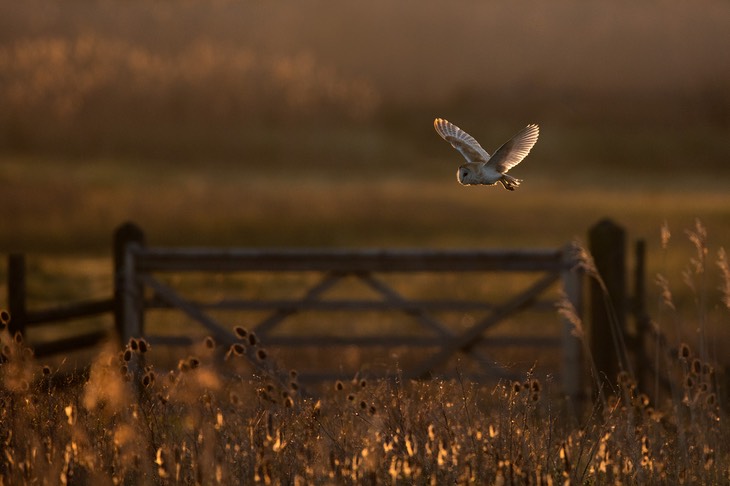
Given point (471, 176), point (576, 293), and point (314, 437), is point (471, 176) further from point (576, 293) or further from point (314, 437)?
point (576, 293)

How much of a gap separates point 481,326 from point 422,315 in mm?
513

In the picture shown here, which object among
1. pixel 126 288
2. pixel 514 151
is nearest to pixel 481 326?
pixel 126 288

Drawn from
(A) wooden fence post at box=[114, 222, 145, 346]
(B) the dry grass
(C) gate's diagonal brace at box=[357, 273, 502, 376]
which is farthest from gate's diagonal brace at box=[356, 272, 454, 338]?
(B) the dry grass

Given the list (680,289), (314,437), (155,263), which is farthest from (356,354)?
(680,289)

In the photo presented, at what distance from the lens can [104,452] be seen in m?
5.22

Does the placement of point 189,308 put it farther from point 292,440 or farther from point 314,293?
point 292,440

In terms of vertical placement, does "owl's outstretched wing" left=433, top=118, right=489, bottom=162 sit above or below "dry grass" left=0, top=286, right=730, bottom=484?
above

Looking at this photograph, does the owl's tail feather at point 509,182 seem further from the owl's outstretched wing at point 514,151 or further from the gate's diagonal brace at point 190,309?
the gate's diagonal brace at point 190,309

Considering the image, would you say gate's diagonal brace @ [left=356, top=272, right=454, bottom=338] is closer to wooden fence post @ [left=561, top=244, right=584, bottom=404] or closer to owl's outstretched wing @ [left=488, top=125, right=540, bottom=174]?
wooden fence post @ [left=561, top=244, right=584, bottom=404]

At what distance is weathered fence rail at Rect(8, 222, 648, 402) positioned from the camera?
873 cm

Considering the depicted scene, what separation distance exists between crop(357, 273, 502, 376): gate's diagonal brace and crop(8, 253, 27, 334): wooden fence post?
275 cm

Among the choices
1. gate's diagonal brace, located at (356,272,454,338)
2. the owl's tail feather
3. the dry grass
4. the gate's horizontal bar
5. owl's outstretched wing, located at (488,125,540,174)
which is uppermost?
the gate's horizontal bar

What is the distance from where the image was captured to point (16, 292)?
8.63 m

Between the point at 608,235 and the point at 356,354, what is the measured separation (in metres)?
4.32
